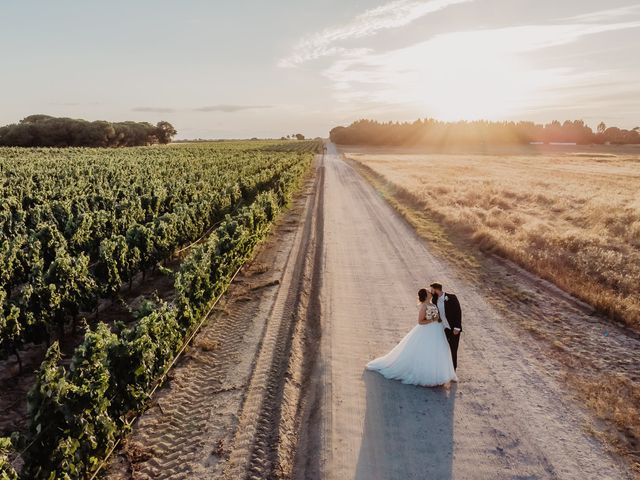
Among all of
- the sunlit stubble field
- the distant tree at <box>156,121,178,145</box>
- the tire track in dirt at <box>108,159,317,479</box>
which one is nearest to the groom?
the tire track in dirt at <box>108,159,317,479</box>

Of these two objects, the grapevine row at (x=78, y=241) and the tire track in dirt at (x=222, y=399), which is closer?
the tire track in dirt at (x=222, y=399)

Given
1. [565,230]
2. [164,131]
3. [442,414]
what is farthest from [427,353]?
[164,131]

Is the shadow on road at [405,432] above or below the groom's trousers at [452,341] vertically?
below

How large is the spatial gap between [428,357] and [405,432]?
1897 millimetres

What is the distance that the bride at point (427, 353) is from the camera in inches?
373

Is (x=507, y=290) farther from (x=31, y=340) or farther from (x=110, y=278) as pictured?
(x=31, y=340)

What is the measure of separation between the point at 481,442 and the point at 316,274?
10.2m

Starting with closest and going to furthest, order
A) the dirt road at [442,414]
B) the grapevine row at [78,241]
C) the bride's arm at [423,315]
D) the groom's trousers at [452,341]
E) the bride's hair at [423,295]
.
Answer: the dirt road at [442,414] → the bride's hair at [423,295] → the bride's arm at [423,315] → the groom's trousers at [452,341] → the grapevine row at [78,241]

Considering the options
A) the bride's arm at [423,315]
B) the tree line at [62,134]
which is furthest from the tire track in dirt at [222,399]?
the tree line at [62,134]

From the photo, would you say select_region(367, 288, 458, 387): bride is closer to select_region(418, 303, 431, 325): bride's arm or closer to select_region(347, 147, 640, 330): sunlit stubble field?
select_region(418, 303, 431, 325): bride's arm

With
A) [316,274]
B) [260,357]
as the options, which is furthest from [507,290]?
[260,357]

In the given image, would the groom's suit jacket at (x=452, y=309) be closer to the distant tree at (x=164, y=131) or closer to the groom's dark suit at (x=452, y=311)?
the groom's dark suit at (x=452, y=311)

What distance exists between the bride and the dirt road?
0.97 feet

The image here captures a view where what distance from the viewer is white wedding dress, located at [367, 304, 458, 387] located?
948 centimetres
